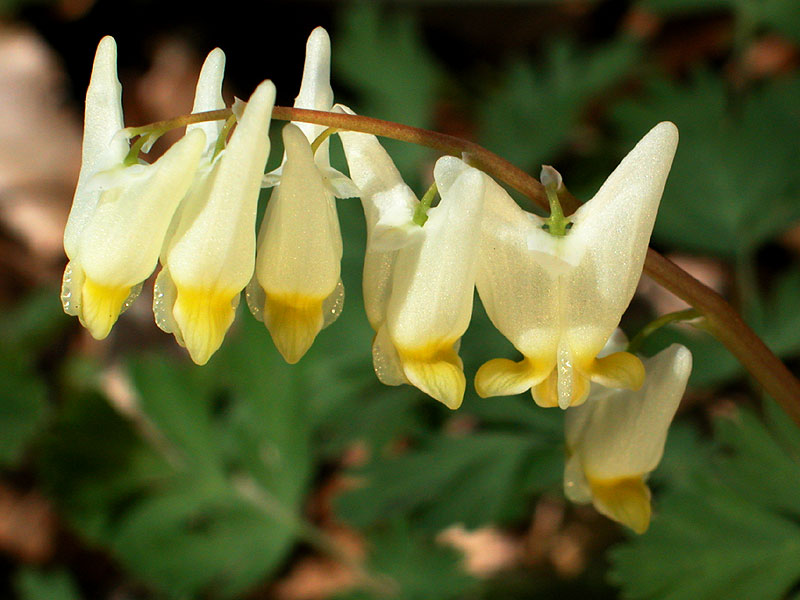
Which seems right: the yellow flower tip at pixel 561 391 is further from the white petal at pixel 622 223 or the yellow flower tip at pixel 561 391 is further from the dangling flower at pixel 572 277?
the white petal at pixel 622 223

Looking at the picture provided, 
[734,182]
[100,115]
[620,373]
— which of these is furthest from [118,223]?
[734,182]

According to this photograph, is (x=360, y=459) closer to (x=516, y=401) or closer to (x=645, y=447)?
(x=516, y=401)

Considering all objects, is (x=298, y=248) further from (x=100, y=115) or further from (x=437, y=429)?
(x=437, y=429)

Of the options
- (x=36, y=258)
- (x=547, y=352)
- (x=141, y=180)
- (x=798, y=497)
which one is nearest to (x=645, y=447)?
(x=547, y=352)

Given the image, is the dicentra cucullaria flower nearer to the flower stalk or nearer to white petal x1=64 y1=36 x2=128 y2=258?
the flower stalk

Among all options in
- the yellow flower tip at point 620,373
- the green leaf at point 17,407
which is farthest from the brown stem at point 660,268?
the green leaf at point 17,407

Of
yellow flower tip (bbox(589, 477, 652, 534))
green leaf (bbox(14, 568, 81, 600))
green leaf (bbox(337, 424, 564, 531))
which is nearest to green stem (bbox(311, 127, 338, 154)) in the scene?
yellow flower tip (bbox(589, 477, 652, 534))

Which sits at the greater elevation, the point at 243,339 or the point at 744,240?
the point at 744,240
